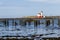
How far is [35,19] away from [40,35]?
0.56 m

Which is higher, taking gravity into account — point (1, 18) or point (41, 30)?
point (1, 18)

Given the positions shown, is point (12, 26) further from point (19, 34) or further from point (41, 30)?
point (41, 30)

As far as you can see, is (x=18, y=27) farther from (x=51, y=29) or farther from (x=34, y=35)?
(x=51, y=29)

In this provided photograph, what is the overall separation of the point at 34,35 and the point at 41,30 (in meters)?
0.29

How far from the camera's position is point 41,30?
20.4 ft

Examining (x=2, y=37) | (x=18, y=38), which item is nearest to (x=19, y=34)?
(x=18, y=38)

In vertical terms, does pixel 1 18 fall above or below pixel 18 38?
above

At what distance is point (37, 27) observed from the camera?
6.25 metres

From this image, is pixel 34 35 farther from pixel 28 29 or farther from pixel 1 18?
pixel 1 18

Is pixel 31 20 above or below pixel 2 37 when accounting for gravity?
above

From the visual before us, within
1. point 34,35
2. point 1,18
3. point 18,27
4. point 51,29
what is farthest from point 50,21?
point 1,18

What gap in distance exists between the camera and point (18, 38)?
614cm

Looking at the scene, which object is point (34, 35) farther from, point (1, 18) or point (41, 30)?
point (1, 18)

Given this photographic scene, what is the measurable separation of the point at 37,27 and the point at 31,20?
308 mm
